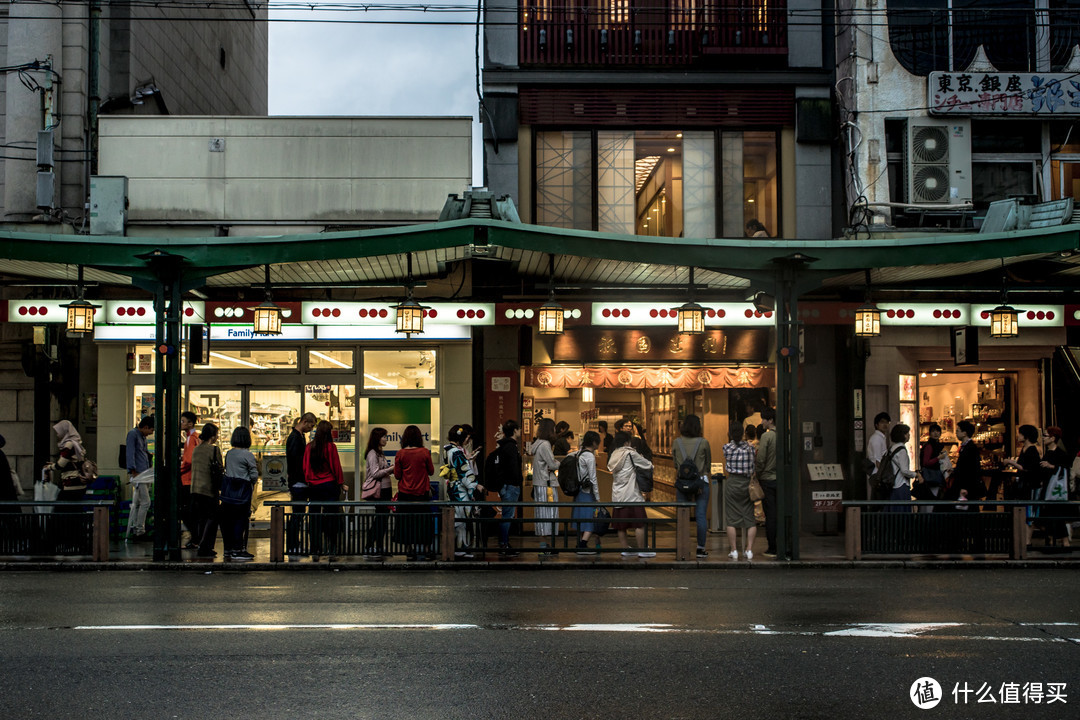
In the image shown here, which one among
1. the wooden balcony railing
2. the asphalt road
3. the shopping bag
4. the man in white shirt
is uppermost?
the wooden balcony railing

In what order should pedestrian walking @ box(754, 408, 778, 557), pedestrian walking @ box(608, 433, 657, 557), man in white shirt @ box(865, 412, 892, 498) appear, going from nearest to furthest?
1. pedestrian walking @ box(608, 433, 657, 557)
2. pedestrian walking @ box(754, 408, 778, 557)
3. man in white shirt @ box(865, 412, 892, 498)

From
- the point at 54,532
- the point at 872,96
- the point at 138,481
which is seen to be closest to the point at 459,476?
the point at 54,532

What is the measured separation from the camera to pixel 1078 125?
18594 mm

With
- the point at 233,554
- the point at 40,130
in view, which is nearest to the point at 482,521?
the point at 233,554

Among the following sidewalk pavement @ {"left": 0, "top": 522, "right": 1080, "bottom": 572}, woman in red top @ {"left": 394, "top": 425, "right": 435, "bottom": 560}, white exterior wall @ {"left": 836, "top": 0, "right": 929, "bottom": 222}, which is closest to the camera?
sidewalk pavement @ {"left": 0, "top": 522, "right": 1080, "bottom": 572}

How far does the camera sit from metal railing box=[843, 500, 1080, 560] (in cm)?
1334

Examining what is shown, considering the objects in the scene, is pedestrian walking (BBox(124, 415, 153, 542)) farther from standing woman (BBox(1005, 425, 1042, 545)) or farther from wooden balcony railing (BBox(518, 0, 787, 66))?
standing woman (BBox(1005, 425, 1042, 545))

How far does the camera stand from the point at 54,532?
42.8 feet

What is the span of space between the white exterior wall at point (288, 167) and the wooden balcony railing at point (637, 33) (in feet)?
7.54

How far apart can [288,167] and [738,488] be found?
33.5 feet

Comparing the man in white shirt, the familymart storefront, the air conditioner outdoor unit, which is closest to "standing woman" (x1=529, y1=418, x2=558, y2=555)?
the familymart storefront

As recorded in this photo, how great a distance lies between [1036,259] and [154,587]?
13411mm

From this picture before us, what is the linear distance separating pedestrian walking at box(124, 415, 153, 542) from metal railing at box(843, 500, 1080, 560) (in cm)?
1079

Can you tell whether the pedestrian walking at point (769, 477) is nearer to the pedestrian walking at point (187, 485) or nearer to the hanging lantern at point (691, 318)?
the hanging lantern at point (691, 318)
